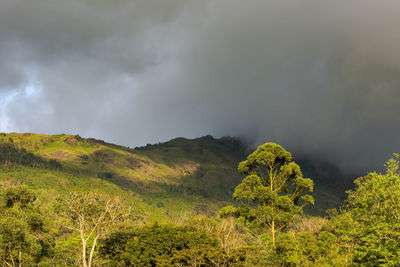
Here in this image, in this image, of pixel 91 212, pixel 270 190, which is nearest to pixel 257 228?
pixel 270 190

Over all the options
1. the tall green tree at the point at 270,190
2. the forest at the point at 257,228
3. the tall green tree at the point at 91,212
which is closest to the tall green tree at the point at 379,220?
the forest at the point at 257,228

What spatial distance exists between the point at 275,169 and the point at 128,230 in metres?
40.9

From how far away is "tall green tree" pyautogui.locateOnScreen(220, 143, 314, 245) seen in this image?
26.6 meters

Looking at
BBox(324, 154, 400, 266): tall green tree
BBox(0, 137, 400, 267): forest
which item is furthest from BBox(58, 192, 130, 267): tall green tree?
BBox(324, 154, 400, 266): tall green tree

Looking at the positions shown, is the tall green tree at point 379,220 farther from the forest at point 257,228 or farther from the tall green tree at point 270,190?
the tall green tree at point 270,190

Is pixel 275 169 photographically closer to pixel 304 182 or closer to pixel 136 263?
pixel 304 182

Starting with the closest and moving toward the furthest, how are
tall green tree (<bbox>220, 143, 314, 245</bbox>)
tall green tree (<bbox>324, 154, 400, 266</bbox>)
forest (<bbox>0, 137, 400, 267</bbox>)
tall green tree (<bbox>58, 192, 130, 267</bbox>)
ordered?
tall green tree (<bbox>324, 154, 400, 266</bbox>), forest (<bbox>0, 137, 400, 267</bbox>), tall green tree (<bbox>220, 143, 314, 245</bbox>), tall green tree (<bbox>58, 192, 130, 267</bbox>)

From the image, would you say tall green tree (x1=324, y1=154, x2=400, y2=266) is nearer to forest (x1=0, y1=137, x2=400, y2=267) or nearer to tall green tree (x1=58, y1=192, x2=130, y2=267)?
forest (x1=0, y1=137, x2=400, y2=267)

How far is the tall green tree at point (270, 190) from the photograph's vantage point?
87.2 ft

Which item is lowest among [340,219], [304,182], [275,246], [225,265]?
[225,265]

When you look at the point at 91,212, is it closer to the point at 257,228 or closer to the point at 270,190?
the point at 257,228

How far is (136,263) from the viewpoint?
49.3 meters

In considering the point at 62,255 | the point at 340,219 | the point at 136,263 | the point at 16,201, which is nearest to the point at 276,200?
the point at 340,219

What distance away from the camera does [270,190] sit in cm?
2666
